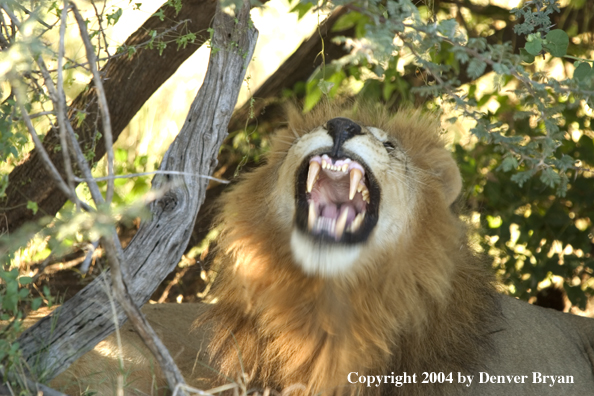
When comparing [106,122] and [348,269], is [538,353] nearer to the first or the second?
[348,269]

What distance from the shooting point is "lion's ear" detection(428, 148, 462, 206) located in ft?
10.9

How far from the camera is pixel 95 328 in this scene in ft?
9.32

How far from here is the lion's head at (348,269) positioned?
Result: 9.73 ft

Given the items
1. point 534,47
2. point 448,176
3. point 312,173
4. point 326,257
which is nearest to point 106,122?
point 312,173

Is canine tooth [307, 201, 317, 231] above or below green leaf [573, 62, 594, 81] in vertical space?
below

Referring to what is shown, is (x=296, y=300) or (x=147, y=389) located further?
(x=147, y=389)

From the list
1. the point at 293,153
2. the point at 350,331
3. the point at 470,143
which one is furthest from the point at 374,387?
the point at 470,143

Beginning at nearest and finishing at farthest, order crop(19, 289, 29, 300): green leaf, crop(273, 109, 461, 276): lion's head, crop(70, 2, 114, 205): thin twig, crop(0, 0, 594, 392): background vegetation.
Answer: crop(70, 2, 114, 205): thin twig, crop(19, 289, 29, 300): green leaf, crop(273, 109, 461, 276): lion's head, crop(0, 0, 594, 392): background vegetation

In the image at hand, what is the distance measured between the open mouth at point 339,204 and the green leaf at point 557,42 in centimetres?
102

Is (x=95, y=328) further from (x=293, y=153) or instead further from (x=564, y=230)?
(x=564, y=230)

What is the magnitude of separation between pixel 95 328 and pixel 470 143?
13.1 feet

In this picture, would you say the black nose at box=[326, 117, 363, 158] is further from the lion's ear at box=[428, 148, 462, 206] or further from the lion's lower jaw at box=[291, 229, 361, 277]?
the lion's ear at box=[428, 148, 462, 206]

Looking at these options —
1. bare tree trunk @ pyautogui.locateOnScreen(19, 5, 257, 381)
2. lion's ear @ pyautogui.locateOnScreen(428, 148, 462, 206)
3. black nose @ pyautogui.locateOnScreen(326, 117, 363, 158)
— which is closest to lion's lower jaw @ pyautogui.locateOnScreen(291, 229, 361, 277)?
black nose @ pyautogui.locateOnScreen(326, 117, 363, 158)

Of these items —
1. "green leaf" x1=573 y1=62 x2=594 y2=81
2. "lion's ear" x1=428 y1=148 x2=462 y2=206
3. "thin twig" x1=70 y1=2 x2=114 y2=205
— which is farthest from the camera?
"lion's ear" x1=428 y1=148 x2=462 y2=206
